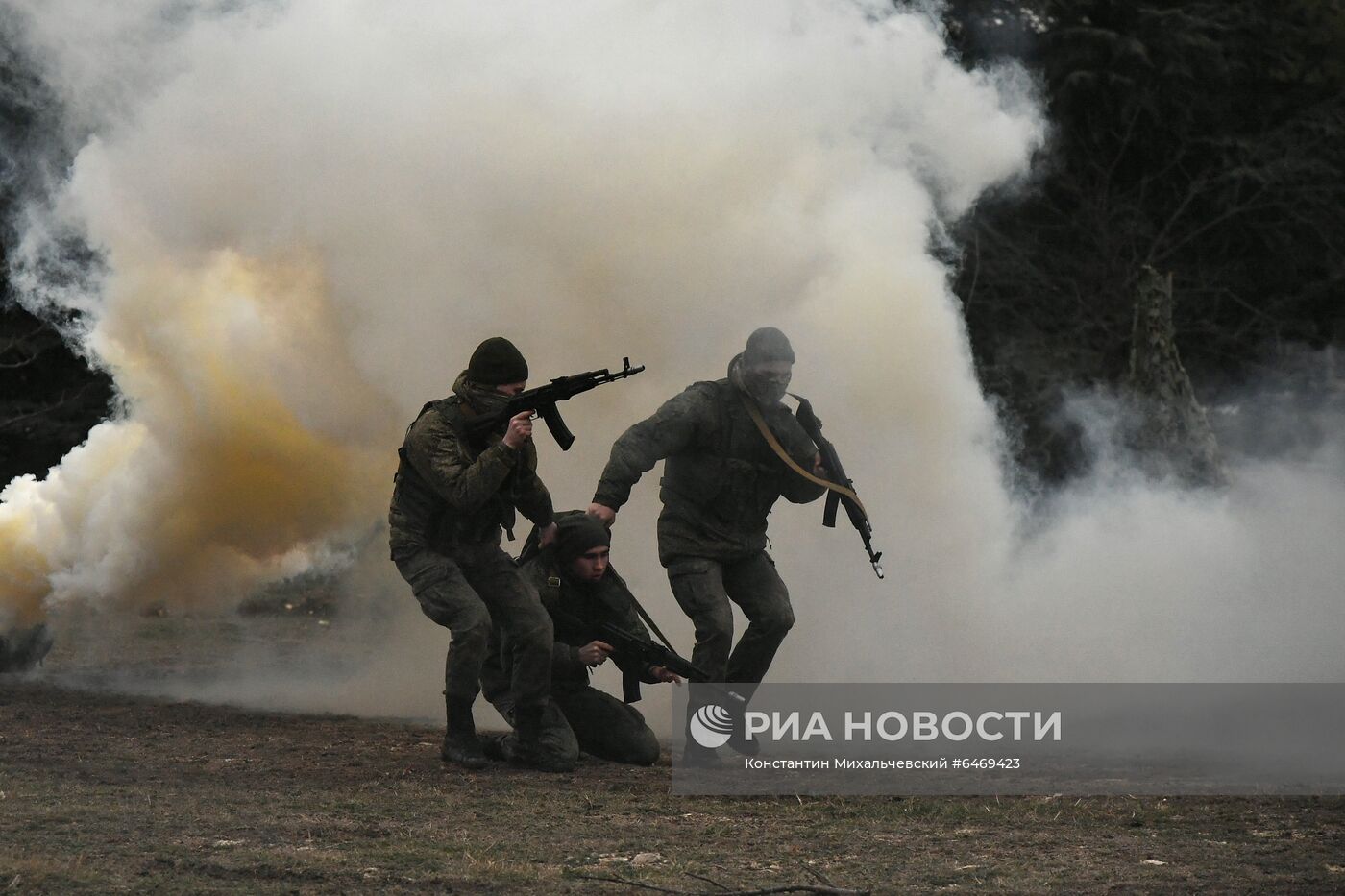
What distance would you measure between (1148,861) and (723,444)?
135 inches

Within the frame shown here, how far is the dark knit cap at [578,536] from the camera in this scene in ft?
28.4

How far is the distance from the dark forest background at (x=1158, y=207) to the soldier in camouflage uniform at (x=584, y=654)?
9.99m

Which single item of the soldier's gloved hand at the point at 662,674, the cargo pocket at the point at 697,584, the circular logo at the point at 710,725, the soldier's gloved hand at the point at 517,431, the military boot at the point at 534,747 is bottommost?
the military boot at the point at 534,747

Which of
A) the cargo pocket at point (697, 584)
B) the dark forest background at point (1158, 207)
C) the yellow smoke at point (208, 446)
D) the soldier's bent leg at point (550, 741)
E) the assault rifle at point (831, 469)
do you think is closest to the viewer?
the soldier's bent leg at point (550, 741)

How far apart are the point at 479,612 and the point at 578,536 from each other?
1.98 feet

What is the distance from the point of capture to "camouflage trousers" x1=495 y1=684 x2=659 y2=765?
29.2 feet

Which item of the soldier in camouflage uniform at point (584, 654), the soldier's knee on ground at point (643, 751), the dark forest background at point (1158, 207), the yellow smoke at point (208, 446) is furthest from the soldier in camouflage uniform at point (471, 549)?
the dark forest background at point (1158, 207)

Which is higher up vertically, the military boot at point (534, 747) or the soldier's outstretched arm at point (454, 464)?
the soldier's outstretched arm at point (454, 464)

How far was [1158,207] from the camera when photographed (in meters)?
21.3

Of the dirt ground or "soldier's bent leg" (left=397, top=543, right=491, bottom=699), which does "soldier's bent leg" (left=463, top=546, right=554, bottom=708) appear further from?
the dirt ground

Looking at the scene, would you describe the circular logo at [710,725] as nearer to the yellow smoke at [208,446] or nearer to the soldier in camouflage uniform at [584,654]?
the soldier in camouflage uniform at [584,654]

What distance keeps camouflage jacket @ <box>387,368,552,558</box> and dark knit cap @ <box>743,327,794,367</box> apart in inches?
47.0

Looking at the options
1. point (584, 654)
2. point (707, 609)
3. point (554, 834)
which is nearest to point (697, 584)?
point (707, 609)

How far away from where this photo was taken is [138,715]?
1049 cm
